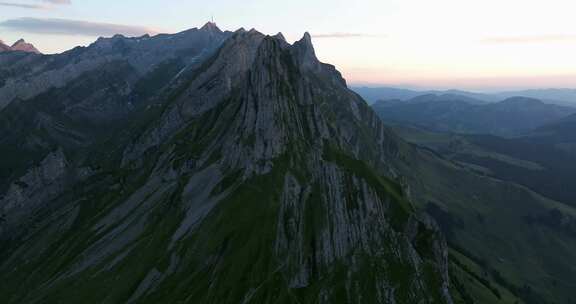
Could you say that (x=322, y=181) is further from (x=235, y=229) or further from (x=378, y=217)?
(x=235, y=229)

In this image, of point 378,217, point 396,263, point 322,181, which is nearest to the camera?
point 396,263

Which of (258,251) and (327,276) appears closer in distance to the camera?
(327,276)

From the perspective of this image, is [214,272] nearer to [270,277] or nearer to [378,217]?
[270,277]

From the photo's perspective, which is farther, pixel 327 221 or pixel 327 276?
pixel 327 221

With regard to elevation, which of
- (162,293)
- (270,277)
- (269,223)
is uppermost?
(269,223)

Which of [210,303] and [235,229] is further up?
[235,229]

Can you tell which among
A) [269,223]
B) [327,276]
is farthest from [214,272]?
[327,276]

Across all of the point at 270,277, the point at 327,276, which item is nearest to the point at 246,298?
the point at 270,277

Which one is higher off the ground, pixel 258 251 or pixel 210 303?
pixel 258 251

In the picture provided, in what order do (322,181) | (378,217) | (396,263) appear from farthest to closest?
(322,181) < (378,217) < (396,263)
